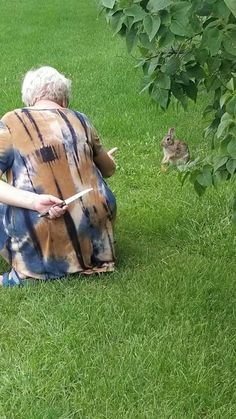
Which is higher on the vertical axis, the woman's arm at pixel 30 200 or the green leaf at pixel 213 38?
the green leaf at pixel 213 38

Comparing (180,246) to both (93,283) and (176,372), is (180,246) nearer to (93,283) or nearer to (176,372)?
(93,283)

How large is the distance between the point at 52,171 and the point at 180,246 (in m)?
1.07

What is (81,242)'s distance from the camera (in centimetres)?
411

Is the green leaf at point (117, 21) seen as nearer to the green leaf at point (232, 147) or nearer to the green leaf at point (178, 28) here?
the green leaf at point (178, 28)

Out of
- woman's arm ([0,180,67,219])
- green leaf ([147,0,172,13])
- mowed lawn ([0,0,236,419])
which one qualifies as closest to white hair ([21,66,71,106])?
woman's arm ([0,180,67,219])

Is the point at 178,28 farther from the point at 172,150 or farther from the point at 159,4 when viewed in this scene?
the point at 172,150

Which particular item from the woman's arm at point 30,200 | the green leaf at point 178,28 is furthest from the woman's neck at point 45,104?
the green leaf at point 178,28

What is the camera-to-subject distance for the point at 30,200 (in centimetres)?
387

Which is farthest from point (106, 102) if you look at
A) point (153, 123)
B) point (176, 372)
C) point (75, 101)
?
point (176, 372)

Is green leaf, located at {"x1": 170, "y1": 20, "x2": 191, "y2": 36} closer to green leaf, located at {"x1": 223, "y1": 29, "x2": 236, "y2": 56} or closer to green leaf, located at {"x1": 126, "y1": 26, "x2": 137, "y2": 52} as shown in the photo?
green leaf, located at {"x1": 223, "y1": 29, "x2": 236, "y2": 56}

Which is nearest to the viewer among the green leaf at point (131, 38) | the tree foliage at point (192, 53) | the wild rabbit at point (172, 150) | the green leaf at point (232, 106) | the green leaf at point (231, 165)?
the green leaf at point (232, 106)

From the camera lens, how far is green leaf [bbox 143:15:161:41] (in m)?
2.32

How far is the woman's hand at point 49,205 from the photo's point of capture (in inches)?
150

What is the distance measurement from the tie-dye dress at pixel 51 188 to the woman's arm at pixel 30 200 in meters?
0.11
